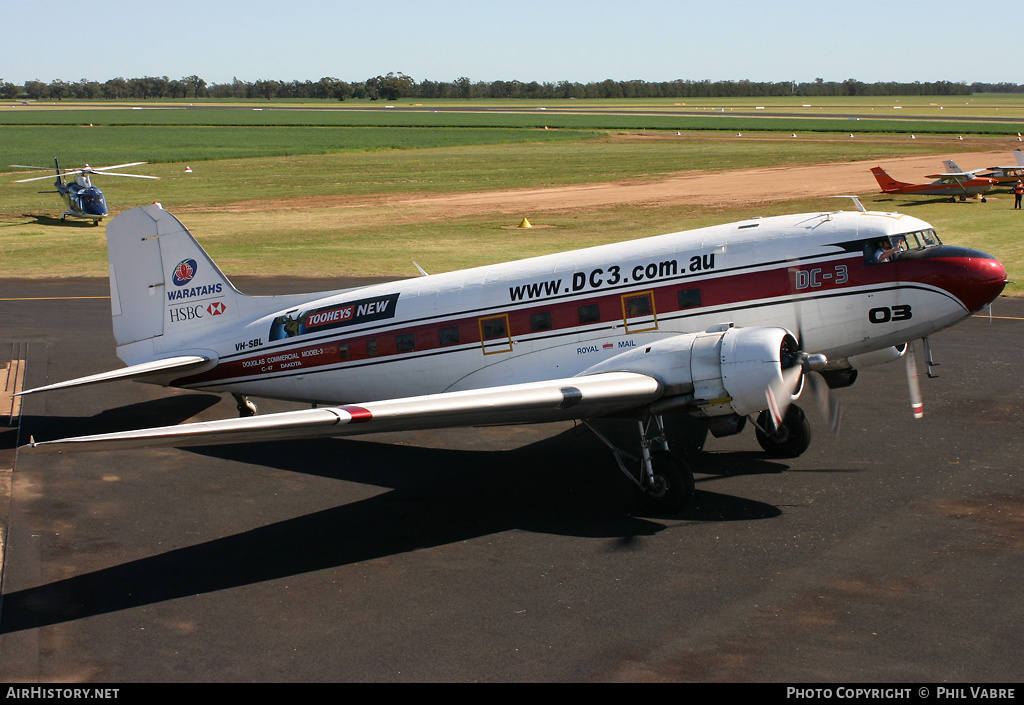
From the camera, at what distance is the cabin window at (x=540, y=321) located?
1723 cm

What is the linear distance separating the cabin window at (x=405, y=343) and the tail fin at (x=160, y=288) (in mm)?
4318

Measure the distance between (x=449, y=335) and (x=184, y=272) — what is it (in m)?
7.02

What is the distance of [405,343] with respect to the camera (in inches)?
723

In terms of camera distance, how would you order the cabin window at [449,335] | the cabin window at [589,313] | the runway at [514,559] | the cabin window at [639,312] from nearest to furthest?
the runway at [514,559], the cabin window at [639,312], the cabin window at [589,313], the cabin window at [449,335]

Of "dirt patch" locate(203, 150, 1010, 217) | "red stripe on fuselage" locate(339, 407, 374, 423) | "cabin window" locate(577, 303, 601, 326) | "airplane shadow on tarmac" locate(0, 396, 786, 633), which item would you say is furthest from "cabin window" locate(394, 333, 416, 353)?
"dirt patch" locate(203, 150, 1010, 217)

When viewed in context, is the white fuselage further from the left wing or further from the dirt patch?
the dirt patch

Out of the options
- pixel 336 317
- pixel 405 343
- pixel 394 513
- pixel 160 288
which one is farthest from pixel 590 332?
pixel 160 288

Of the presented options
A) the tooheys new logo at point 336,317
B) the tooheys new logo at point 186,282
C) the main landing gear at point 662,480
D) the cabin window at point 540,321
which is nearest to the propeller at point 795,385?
the main landing gear at point 662,480

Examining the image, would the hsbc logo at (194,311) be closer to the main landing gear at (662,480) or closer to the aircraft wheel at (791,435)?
the main landing gear at (662,480)

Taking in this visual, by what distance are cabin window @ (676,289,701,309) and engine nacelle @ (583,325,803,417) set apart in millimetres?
874

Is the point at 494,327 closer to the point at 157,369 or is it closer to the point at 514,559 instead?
the point at 514,559

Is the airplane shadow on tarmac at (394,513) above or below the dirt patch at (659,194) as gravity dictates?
below

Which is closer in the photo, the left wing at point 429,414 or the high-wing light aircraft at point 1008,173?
the left wing at point 429,414

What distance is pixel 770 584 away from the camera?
12688 millimetres
